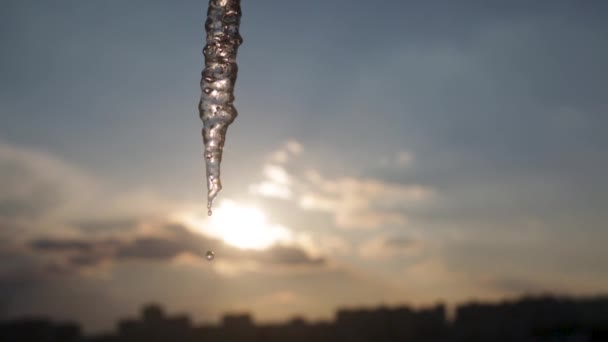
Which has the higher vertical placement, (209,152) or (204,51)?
(204,51)

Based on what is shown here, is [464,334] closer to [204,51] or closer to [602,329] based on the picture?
[602,329]

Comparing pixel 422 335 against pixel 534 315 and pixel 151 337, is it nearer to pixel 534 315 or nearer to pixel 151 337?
pixel 534 315

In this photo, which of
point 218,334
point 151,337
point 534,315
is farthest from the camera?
point 218,334

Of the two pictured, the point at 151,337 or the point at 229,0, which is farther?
the point at 151,337

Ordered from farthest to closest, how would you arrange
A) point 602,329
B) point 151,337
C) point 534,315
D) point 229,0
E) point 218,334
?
point 218,334 → point 151,337 → point 534,315 → point 602,329 → point 229,0

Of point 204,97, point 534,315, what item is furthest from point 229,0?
point 534,315

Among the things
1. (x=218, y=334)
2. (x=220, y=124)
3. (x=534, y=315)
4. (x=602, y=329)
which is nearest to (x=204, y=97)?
(x=220, y=124)
